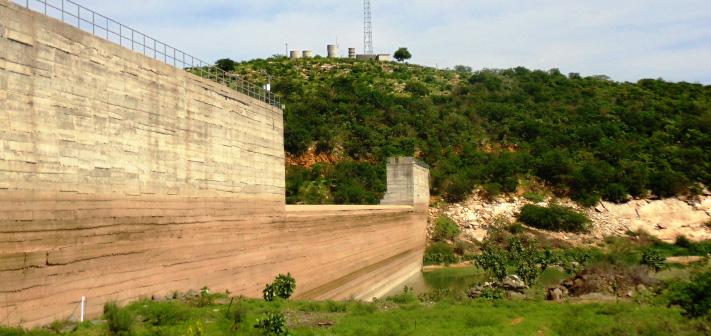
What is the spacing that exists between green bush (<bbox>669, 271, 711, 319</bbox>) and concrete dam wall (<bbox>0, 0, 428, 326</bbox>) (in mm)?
13037

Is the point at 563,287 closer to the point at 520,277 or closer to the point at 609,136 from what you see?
the point at 520,277

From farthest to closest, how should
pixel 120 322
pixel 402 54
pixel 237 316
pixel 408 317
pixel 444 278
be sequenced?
pixel 402 54, pixel 444 278, pixel 408 317, pixel 237 316, pixel 120 322

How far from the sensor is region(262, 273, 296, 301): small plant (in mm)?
21906

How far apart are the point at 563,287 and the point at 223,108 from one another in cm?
1878

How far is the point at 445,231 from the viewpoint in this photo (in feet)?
175

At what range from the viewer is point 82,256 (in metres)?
13.7

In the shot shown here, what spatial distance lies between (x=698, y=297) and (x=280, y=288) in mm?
12799

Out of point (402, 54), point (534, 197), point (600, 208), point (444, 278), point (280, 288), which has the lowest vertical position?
point (444, 278)

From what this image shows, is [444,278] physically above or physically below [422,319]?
below

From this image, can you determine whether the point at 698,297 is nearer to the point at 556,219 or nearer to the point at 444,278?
the point at 444,278

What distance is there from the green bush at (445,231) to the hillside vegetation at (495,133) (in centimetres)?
456

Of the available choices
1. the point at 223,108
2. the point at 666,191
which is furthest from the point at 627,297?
the point at 666,191

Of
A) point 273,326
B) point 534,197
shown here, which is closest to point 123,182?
point 273,326

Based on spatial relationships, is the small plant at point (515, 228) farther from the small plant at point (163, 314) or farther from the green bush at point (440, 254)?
the small plant at point (163, 314)
